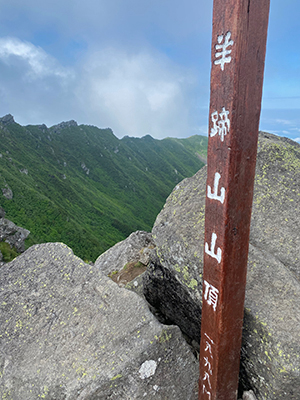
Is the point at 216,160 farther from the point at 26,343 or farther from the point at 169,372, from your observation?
the point at 26,343

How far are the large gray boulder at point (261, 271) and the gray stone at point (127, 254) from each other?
412 centimetres

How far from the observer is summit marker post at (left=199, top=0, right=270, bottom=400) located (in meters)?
2.62

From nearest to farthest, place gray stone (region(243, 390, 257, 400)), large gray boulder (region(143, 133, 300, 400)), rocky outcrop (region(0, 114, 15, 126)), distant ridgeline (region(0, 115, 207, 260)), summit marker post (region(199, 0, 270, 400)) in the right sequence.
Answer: summit marker post (region(199, 0, 270, 400)) < large gray boulder (region(143, 133, 300, 400)) < gray stone (region(243, 390, 257, 400)) < distant ridgeline (region(0, 115, 207, 260)) < rocky outcrop (region(0, 114, 15, 126))

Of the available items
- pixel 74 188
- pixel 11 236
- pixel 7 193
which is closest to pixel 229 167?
pixel 11 236

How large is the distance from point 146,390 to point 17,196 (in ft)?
326

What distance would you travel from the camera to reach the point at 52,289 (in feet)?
18.6

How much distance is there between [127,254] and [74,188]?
12825 centimetres

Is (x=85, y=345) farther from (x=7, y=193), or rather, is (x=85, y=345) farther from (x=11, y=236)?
(x=7, y=193)

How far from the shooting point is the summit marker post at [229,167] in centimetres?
262

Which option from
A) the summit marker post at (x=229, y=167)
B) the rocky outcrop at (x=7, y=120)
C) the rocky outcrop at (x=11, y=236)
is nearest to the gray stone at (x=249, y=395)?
the summit marker post at (x=229, y=167)

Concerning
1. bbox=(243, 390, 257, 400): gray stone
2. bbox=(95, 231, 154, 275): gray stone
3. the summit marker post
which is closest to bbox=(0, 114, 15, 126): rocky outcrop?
bbox=(95, 231, 154, 275): gray stone

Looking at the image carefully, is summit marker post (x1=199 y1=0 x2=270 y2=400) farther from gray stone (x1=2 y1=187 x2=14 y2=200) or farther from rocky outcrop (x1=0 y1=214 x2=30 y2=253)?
gray stone (x1=2 y1=187 x2=14 y2=200)

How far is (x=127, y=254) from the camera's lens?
1111cm

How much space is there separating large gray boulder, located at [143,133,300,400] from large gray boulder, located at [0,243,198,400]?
0.88 metres
